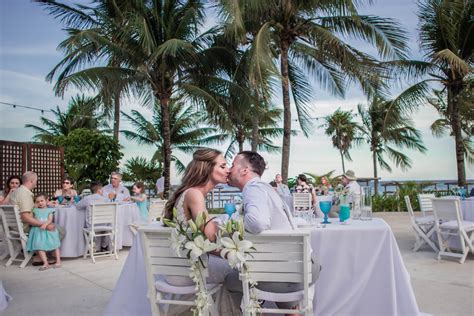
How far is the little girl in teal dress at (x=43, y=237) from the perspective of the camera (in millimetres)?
6070

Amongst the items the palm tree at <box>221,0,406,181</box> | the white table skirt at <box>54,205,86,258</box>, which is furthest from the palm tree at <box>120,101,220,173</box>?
the white table skirt at <box>54,205,86,258</box>

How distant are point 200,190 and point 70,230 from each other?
4526 millimetres

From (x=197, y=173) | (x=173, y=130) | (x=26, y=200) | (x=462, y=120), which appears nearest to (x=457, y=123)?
(x=462, y=120)

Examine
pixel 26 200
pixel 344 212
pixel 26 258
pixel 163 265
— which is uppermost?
pixel 26 200

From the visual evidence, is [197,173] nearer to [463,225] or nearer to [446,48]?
[463,225]

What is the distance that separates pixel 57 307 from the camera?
4.04 meters

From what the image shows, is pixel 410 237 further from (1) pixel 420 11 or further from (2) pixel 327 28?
(1) pixel 420 11

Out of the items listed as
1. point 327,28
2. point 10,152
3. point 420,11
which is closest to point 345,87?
point 327,28

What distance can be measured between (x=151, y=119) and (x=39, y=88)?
24.1 ft

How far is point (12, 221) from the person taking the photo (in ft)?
20.7

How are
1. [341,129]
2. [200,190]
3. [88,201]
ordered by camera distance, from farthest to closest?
[341,129]
[88,201]
[200,190]

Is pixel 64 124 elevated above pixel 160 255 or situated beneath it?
elevated above

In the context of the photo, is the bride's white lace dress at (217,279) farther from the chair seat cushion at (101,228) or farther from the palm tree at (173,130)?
the palm tree at (173,130)

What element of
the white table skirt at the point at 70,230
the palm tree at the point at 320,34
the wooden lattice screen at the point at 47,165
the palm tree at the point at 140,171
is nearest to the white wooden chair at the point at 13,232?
the white table skirt at the point at 70,230
